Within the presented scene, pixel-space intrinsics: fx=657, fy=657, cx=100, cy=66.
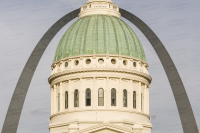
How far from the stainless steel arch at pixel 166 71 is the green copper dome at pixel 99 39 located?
13894 mm

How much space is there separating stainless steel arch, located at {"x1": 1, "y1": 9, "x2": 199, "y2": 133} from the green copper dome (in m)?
13.9

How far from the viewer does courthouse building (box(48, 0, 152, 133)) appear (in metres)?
100

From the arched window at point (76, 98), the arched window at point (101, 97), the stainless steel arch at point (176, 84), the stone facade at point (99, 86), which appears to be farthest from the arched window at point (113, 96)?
the stainless steel arch at point (176, 84)

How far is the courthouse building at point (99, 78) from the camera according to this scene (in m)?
100

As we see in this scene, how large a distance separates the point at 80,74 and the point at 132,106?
9.46 meters

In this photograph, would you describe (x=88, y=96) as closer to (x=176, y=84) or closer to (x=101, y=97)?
(x=101, y=97)

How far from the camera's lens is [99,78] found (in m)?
101

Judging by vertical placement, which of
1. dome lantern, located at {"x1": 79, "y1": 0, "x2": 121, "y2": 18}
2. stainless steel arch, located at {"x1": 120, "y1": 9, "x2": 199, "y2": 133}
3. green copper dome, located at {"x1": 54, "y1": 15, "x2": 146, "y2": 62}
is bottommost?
stainless steel arch, located at {"x1": 120, "y1": 9, "x2": 199, "y2": 133}

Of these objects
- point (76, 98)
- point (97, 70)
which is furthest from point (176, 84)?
point (76, 98)

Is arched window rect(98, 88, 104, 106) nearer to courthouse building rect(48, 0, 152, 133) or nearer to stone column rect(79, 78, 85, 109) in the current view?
courthouse building rect(48, 0, 152, 133)

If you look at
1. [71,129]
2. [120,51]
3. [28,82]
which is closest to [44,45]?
[28,82]

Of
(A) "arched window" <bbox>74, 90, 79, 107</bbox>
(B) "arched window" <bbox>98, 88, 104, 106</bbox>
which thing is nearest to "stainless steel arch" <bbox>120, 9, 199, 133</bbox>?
(B) "arched window" <bbox>98, 88, 104, 106</bbox>

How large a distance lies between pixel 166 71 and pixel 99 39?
919 inches

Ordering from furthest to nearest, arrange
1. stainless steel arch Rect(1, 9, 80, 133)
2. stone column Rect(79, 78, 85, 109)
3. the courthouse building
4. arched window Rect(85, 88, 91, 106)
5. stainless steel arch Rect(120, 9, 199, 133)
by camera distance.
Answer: arched window Rect(85, 88, 91, 106) < stone column Rect(79, 78, 85, 109) < the courthouse building < stainless steel arch Rect(1, 9, 80, 133) < stainless steel arch Rect(120, 9, 199, 133)
